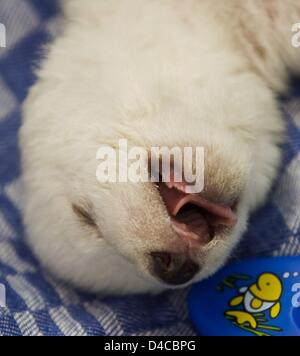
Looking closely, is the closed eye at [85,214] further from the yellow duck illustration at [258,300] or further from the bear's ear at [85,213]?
the yellow duck illustration at [258,300]

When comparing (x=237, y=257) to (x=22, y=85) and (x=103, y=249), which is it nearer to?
(x=103, y=249)

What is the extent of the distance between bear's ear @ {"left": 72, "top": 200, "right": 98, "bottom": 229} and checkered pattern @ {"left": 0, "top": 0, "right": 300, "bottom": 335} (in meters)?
0.16

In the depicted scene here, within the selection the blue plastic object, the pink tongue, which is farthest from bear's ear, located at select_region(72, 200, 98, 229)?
the blue plastic object

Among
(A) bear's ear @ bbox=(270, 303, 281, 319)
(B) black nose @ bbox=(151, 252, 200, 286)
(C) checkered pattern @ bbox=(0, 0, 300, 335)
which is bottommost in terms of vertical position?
(A) bear's ear @ bbox=(270, 303, 281, 319)

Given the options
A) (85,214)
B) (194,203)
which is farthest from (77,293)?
(194,203)

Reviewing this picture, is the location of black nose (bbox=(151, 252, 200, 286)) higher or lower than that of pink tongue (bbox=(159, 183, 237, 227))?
lower

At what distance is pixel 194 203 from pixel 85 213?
0.48ft

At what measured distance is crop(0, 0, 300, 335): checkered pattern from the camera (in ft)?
2.87

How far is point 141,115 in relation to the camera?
28.2 inches

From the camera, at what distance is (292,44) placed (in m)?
0.86

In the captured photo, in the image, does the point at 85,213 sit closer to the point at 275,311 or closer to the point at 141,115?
the point at 141,115

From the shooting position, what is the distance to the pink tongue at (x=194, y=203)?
667mm

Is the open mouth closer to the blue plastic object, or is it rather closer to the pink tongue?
the pink tongue
